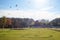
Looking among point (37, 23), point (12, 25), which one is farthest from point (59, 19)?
point (12, 25)

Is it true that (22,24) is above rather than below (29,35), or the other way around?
above

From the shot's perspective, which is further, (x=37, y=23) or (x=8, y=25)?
(x=37, y=23)

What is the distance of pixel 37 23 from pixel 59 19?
24.9m

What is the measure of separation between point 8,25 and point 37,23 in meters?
30.0

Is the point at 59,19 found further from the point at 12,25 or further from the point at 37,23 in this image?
the point at 12,25

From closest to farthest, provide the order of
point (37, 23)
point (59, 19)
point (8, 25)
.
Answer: point (8, 25)
point (37, 23)
point (59, 19)

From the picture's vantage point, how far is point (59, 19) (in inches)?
4589

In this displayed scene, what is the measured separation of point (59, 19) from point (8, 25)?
54.3m

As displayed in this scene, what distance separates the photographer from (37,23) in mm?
102125

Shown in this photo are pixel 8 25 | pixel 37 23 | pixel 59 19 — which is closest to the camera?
pixel 8 25

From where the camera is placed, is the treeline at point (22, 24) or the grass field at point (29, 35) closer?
the grass field at point (29, 35)

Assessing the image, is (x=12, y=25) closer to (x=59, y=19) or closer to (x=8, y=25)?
(x=8, y=25)

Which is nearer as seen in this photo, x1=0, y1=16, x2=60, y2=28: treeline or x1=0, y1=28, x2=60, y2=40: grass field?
x1=0, y1=28, x2=60, y2=40: grass field

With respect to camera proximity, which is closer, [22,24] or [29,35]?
[29,35]
